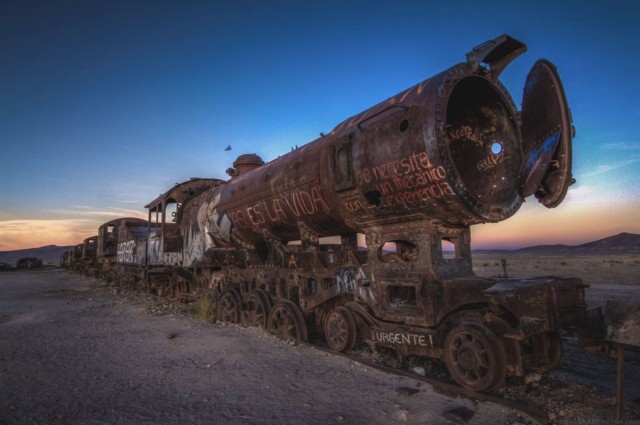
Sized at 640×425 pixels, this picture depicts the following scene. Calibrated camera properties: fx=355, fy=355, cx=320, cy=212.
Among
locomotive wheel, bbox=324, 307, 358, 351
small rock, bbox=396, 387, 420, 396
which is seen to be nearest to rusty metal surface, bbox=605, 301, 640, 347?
small rock, bbox=396, 387, 420, 396

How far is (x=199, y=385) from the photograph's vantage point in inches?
180

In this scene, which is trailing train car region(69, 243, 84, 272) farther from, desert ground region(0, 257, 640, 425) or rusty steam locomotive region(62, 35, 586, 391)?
rusty steam locomotive region(62, 35, 586, 391)

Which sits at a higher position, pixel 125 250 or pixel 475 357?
pixel 125 250

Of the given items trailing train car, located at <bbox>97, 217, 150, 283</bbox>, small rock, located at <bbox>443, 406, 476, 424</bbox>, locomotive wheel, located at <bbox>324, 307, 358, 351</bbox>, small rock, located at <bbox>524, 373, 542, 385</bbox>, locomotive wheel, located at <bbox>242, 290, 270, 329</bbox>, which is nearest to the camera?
small rock, located at <bbox>443, 406, 476, 424</bbox>

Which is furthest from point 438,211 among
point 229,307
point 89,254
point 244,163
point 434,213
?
point 89,254

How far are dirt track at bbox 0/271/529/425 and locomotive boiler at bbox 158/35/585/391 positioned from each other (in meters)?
0.55

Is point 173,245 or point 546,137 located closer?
point 546,137

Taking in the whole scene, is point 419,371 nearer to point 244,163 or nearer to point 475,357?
point 475,357

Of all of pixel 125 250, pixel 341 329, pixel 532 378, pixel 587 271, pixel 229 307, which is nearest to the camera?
pixel 532 378

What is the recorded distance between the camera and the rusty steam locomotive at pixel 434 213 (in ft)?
13.0

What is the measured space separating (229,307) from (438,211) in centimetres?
621

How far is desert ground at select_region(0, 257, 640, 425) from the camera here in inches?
143

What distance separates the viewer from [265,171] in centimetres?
766

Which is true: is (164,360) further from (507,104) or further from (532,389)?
(507,104)
